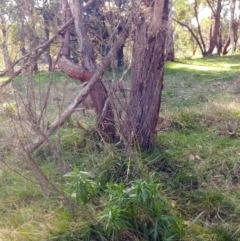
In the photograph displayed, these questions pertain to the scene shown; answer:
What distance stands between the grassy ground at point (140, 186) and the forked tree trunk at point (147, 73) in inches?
10.3

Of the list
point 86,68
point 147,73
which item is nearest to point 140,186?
point 147,73

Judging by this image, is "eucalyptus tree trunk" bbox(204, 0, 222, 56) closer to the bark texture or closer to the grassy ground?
the grassy ground

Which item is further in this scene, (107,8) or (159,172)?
(159,172)

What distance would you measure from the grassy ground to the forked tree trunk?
260 mm

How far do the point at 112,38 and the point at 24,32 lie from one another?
77 centimetres

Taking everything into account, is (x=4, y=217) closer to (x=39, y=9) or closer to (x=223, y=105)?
(x=39, y=9)

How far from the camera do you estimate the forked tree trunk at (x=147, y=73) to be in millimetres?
4207

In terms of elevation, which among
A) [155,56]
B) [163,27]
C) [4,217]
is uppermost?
[163,27]

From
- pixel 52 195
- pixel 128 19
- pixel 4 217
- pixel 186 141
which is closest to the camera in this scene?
pixel 4 217

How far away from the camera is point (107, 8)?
3.75 meters

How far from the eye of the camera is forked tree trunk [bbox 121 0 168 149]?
166 inches

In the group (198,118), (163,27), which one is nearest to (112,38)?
(163,27)

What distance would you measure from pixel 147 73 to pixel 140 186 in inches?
74.1

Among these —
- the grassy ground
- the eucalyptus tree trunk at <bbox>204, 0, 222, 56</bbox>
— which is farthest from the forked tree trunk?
the eucalyptus tree trunk at <bbox>204, 0, 222, 56</bbox>
